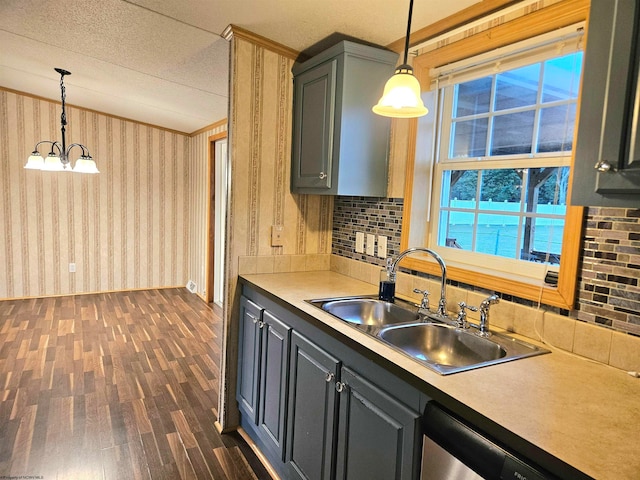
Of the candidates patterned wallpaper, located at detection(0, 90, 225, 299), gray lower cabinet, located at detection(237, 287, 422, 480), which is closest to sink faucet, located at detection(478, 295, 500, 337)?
gray lower cabinet, located at detection(237, 287, 422, 480)

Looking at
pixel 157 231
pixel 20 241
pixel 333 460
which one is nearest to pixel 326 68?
pixel 333 460

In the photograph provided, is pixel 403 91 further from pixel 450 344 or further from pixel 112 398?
pixel 112 398

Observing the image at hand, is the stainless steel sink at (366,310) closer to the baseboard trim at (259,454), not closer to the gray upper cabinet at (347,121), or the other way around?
the gray upper cabinet at (347,121)

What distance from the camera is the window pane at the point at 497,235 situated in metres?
1.74

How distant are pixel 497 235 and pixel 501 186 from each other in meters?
0.22

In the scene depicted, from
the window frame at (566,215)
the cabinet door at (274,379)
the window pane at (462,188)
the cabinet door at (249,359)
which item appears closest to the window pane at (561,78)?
the window frame at (566,215)

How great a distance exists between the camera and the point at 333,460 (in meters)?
1.50

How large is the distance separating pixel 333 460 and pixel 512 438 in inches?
32.4

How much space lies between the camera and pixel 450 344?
5.20 ft

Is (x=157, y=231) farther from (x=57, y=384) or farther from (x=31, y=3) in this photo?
(x=31, y=3)

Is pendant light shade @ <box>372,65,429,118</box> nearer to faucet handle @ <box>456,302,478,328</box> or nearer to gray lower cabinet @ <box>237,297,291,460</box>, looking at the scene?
faucet handle @ <box>456,302,478,328</box>

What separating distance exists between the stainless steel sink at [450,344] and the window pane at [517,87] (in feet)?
3.17

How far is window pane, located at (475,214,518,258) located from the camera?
1736mm

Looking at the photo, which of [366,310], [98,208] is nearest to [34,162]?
[98,208]
